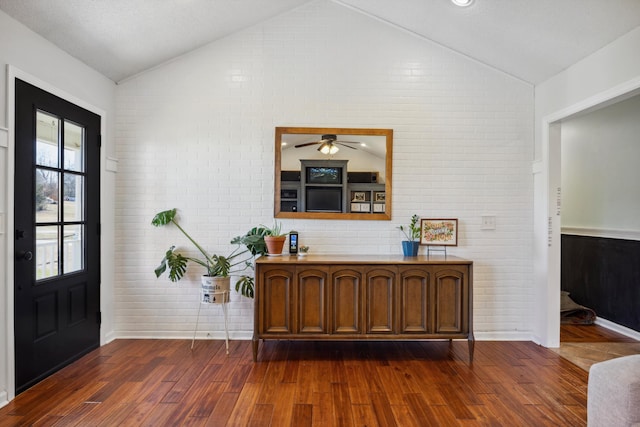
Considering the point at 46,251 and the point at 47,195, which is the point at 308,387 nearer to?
the point at 46,251

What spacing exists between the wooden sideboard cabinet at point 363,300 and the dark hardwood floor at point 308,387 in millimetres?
257

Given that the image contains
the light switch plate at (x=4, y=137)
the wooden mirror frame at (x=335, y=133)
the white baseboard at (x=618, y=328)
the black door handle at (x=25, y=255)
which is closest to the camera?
the light switch plate at (x=4, y=137)

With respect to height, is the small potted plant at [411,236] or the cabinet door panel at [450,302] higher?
the small potted plant at [411,236]

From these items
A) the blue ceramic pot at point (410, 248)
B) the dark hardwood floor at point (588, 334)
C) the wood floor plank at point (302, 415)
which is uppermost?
the blue ceramic pot at point (410, 248)

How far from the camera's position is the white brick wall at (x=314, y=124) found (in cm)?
371

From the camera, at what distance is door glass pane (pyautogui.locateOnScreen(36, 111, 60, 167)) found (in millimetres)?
2752

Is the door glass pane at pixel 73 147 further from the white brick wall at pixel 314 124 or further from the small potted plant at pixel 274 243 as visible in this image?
the small potted plant at pixel 274 243

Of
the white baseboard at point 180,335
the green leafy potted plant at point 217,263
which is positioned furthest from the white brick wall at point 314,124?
the green leafy potted plant at point 217,263

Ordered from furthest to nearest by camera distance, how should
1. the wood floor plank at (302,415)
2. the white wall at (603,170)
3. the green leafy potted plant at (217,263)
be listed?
the white wall at (603,170) < the green leafy potted plant at (217,263) < the wood floor plank at (302,415)

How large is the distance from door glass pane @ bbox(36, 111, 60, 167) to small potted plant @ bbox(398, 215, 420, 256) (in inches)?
117

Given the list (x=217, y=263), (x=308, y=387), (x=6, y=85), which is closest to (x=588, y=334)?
(x=308, y=387)

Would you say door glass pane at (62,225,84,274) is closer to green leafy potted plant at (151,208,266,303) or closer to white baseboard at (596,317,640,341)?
green leafy potted plant at (151,208,266,303)

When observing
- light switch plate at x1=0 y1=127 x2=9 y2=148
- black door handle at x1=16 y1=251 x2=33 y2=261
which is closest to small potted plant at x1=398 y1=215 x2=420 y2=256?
black door handle at x1=16 y1=251 x2=33 y2=261

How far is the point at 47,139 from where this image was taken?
2.84 metres
